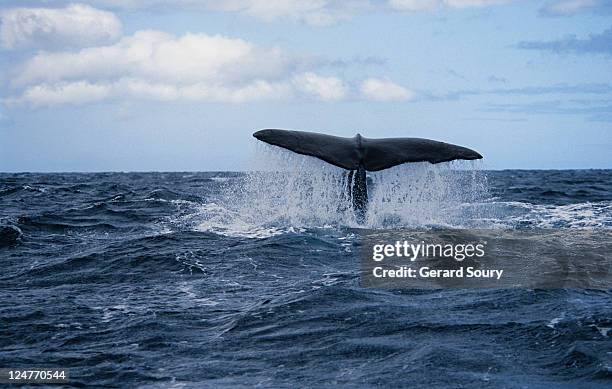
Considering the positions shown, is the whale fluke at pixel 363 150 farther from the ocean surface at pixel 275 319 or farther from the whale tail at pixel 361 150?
the ocean surface at pixel 275 319

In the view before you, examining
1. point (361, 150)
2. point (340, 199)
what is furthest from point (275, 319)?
point (340, 199)

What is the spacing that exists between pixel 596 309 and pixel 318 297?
2900 mm

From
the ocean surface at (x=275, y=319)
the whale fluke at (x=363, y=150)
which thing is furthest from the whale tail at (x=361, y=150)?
the ocean surface at (x=275, y=319)

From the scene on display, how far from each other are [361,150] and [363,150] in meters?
0.04

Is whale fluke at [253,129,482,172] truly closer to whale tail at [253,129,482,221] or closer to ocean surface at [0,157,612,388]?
whale tail at [253,129,482,221]

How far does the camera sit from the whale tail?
1056 centimetres

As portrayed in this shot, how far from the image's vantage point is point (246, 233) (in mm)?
13578

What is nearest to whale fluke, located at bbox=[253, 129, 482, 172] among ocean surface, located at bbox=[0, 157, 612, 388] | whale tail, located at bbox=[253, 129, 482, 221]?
whale tail, located at bbox=[253, 129, 482, 221]

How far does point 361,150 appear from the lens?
1104cm

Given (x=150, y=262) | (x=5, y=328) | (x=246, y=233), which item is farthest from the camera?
(x=246, y=233)

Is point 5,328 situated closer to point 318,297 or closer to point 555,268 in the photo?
point 318,297

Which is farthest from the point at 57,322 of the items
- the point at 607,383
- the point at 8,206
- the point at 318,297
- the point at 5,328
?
the point at 8,206

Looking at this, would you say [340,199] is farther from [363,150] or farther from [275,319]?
[275,319]

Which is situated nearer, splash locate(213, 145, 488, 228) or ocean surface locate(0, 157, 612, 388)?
ocean surface locate(0, 157, 612, 388)
